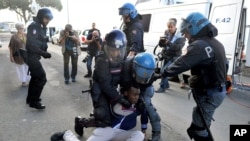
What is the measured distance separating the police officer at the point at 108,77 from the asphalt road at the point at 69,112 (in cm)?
87

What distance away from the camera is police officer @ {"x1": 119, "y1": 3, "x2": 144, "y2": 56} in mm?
3869

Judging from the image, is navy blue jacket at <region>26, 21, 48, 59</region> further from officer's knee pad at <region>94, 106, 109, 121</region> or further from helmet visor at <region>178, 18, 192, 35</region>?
helmet visor at <region>178, 18, 192, 35</region>

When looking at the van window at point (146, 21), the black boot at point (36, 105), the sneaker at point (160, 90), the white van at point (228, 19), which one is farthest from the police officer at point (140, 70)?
the van window at point (146, 21)

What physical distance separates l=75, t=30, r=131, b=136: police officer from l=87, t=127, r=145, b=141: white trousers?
71 mm

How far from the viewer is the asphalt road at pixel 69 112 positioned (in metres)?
3.73


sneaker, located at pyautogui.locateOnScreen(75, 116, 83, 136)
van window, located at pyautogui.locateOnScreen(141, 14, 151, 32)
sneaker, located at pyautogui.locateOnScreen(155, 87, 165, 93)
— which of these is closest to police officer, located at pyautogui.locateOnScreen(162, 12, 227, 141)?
sneaker, located at pyautogui.locateOnScreen(75, 116, 83, 136)

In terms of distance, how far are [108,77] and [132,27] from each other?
1370mm

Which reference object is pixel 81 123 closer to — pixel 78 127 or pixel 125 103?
pixel 78 127

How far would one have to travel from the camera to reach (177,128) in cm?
402

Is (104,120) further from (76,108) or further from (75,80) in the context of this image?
(75,80)

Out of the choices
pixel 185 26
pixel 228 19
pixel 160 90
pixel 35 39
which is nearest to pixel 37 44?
pixel 35 39

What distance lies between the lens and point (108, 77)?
2.82m

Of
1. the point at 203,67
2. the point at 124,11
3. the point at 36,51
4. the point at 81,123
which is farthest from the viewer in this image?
the point at 36,51

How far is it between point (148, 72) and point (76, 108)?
96.6 inches
